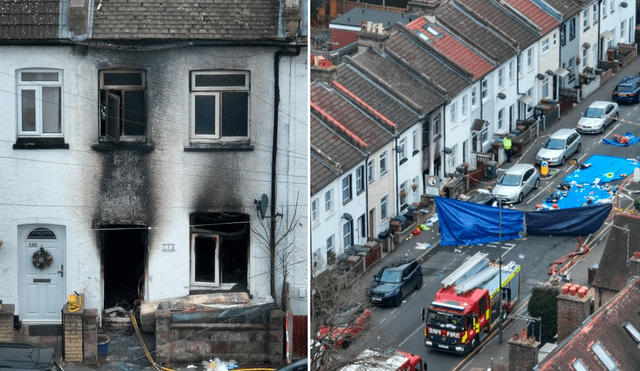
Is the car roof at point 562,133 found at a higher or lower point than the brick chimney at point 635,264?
higher

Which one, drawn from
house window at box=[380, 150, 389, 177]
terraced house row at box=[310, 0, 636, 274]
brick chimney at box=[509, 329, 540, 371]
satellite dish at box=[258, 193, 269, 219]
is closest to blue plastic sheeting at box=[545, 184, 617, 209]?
terraced house row at box=[310, 0, 636, 274]

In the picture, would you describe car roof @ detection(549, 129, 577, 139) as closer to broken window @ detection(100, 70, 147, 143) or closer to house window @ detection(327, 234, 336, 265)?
house window @ detection(327, 234, 336, 265)

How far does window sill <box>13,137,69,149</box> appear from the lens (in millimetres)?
9266

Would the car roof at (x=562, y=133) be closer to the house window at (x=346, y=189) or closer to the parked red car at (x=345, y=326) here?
the house window at (x=346, y=189)

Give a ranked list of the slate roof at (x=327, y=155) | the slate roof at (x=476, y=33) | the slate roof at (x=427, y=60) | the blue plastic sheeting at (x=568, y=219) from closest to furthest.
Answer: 1. the slate roof at (x=327, y=155)
2. the blue plastic sheeting at (x=568, y=219)
3. the slate roof at (x=427, y=60)
4. the slate roof at (x=476, y=33)

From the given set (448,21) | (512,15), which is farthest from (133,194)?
(512,15)

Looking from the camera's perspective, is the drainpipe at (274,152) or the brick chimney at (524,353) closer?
the drainpipe at (274,152)

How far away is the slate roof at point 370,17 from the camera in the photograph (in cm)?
3853

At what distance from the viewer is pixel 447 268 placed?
1412 inches

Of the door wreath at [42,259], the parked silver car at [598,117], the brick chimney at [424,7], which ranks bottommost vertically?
the door wreath at [42,259]

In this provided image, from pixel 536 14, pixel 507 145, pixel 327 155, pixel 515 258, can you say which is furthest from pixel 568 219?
pixel 536 14

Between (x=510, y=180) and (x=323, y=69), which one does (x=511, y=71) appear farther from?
(x=323, y=69)

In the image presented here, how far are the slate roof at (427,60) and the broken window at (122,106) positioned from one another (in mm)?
30441

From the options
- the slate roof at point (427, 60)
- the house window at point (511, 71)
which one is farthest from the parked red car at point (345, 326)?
the house window at point (511, 71)
